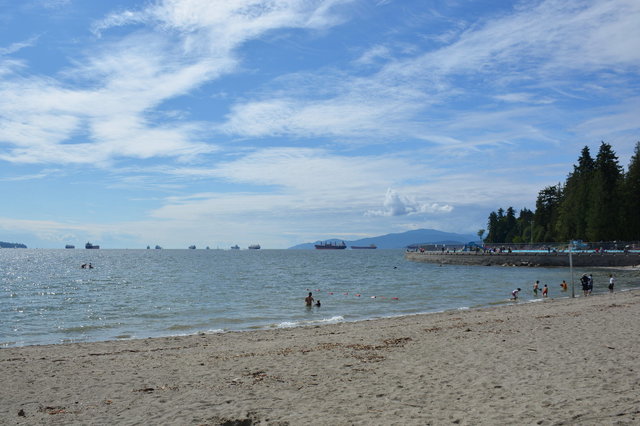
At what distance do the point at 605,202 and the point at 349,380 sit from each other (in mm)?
86252

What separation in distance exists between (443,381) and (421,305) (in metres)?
24.2

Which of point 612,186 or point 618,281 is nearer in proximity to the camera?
point 618,281

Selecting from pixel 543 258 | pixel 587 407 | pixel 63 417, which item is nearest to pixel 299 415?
pixel 63 417

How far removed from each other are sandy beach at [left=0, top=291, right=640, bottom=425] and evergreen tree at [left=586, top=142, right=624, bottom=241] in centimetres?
7425

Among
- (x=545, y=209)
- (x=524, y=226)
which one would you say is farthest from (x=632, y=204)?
(x=524, y=226)

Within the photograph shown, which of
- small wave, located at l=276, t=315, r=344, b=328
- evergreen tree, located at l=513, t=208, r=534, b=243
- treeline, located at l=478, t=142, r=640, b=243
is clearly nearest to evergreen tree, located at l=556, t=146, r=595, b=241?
treeline, located at l=478, t=142, r=640, b=243

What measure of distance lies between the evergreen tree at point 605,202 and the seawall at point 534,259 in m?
8.06

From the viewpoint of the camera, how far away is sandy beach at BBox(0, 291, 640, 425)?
8.62 metres

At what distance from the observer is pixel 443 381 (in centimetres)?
1065

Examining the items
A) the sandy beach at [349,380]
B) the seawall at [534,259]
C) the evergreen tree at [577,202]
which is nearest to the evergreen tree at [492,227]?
the seawall at [534,259]

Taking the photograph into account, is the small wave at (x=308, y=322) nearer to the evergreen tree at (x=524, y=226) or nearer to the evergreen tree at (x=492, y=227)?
the evergreen tree at (x=524, y=226)

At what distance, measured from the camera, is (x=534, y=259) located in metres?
85.6

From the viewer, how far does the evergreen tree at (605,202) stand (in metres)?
82.9

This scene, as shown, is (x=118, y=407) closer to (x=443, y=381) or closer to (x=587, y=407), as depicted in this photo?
(x=443, y=381)
